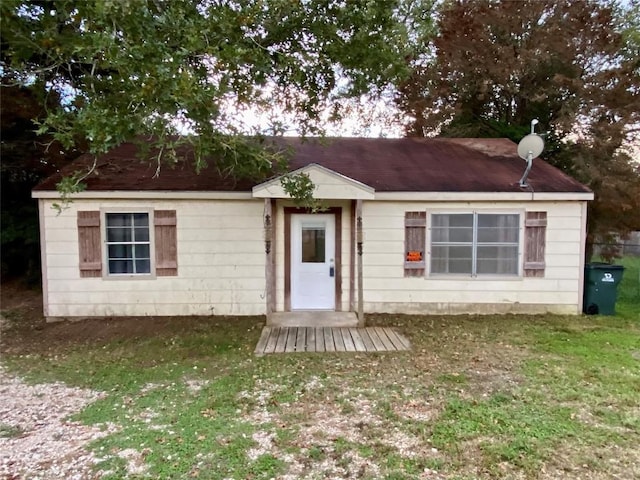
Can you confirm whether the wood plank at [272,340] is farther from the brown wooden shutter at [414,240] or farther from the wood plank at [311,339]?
the brown wooden shutter at [414,240]

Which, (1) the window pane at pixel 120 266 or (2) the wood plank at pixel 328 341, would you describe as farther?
(1) the window pane at pixel 120 266

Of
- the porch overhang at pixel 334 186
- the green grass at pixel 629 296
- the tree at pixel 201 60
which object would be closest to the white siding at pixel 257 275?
the porch overhang at pixel 334 186

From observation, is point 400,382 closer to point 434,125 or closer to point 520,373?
point 520,373

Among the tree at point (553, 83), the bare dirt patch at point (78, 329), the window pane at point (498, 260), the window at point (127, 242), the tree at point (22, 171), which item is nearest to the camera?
the bare dirt patch at point (78, 329)

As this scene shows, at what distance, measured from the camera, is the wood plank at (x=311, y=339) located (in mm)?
5363

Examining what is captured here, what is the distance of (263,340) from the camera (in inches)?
225

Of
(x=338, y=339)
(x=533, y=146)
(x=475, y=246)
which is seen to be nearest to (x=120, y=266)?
(x=338, y=339)

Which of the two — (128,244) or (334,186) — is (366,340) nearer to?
(334,186)

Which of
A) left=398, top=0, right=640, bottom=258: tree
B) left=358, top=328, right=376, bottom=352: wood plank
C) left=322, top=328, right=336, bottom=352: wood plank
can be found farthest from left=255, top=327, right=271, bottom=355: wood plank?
left=398, top=0, right=640, bottom=258: tree

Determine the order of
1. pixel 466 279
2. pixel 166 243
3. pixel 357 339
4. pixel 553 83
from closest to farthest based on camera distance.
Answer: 1. pixel 357 339
2. pixel 166 243
3. pixel 466 279
4. pixel 553 83

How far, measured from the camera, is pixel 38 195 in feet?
21.5

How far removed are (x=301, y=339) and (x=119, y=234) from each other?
11.9 feet

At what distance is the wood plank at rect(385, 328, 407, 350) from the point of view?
5371mm

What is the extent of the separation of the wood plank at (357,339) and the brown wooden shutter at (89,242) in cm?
437
